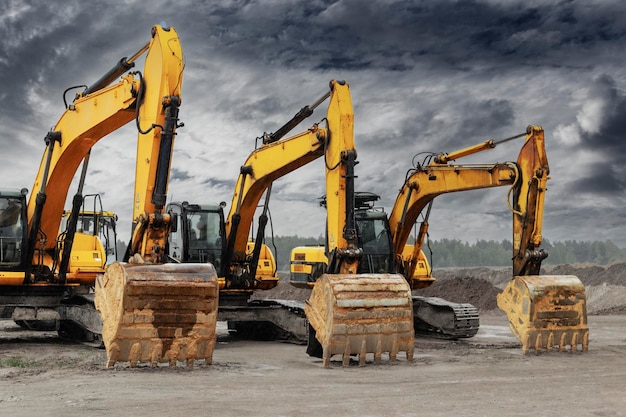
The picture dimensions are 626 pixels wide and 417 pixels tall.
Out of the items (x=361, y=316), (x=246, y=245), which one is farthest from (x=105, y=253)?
(x=361, y=316)

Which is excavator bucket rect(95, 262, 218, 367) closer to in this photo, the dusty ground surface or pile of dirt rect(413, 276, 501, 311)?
the dusty ground surface

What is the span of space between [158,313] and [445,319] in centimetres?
807

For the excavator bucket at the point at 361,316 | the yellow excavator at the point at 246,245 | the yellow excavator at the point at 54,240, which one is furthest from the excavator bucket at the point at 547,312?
the yellow excavator at the point at 54,240

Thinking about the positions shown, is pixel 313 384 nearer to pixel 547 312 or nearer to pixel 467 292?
pixel 547 312

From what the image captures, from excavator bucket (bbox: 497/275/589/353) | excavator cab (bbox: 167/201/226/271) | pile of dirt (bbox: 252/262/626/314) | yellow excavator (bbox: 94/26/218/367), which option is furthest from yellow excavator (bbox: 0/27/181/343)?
pile of dirt (bbox: 252/262/626/314)

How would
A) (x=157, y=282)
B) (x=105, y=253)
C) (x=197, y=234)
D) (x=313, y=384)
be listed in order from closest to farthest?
(x=313, y=384), (x=157, y=282), (x=197, y=234), (x=105, y=253)

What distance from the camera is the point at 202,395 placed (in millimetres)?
8336

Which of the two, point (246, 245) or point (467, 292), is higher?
point (246, 245)

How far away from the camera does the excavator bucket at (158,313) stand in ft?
32.5

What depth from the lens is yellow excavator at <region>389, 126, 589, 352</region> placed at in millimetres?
13312

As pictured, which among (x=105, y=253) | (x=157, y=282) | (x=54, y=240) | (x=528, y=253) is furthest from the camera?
(x=105, y=253)

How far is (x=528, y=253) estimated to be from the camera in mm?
13953

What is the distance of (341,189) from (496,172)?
4.25 meters

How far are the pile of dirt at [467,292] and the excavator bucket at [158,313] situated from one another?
17.3m
